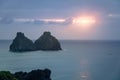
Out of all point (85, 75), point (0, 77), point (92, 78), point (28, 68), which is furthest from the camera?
point (28, 68)

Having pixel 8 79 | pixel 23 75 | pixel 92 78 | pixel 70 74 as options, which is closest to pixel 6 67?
pixel 70 74

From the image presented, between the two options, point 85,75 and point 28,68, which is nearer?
point 85,75

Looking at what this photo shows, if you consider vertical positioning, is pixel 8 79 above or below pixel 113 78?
above

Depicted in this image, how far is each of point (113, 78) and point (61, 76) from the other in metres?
19.0

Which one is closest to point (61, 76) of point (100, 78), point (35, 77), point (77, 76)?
point (77, 76)

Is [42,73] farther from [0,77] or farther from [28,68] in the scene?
[28,68]

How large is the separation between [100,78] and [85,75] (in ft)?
32.4

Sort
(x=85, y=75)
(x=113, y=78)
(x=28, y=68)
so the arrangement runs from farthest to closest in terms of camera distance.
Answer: (x=28, y=68) < (x=85, y=75) < (x=113, y=78)

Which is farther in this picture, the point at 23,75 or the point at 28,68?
the point at 28,68

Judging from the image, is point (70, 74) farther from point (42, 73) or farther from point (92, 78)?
point (42, 73)

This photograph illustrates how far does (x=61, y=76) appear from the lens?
118500 mm

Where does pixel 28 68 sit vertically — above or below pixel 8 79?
below

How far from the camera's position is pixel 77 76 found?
120375 mm

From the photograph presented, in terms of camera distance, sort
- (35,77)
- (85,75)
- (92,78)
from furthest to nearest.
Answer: (85,75), (92,78), (35,77)
